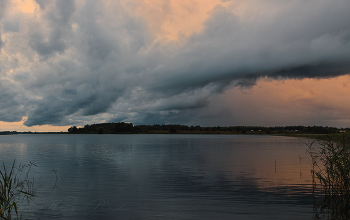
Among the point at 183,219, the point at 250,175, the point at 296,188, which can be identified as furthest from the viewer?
the point at 250,175

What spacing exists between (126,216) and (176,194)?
7.16 meters

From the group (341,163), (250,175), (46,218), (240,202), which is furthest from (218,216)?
(250,175)

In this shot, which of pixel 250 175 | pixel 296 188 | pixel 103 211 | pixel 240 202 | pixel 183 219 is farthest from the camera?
pixel 250 175

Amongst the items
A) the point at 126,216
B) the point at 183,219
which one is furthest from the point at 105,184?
the point at 183,219

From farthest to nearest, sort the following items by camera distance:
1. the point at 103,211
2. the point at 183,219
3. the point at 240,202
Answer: the point at 240,202 → the point at 103,211 → the point at 183,219

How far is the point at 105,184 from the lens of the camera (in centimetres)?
2830

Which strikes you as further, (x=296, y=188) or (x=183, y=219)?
(x=296, y=188)

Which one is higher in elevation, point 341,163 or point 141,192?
point 341,163

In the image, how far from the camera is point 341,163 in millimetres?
18703

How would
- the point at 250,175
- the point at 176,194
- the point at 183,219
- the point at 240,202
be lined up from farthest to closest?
the point at 250,175 < the point at 176,194 < the point at 240,202 < the point at 183,219

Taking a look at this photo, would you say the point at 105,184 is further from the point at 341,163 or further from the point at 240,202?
the point at 341,163

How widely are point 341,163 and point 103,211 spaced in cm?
1972

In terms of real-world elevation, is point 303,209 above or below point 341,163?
below

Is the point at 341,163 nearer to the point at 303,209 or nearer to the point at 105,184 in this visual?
the point at 303,209
